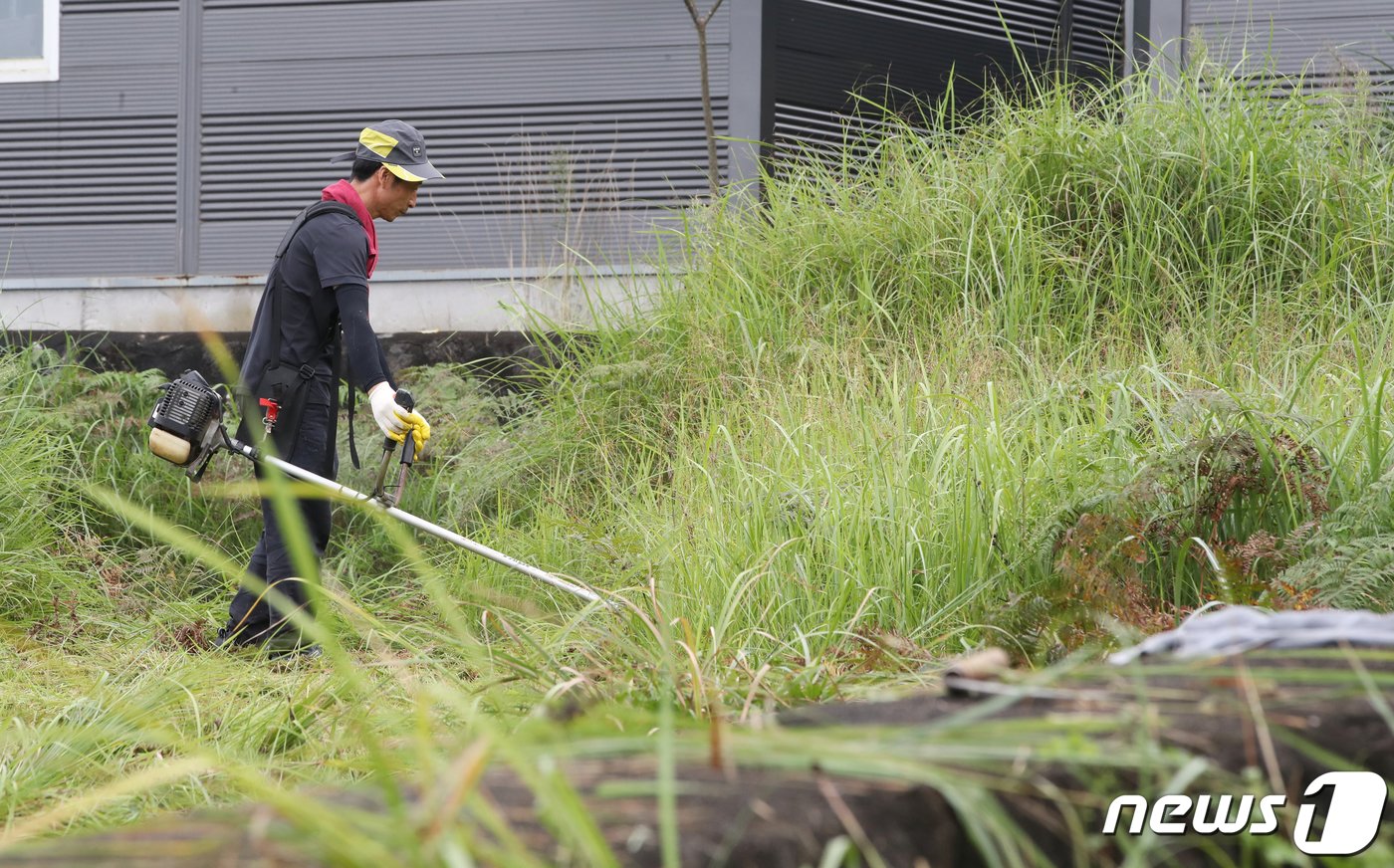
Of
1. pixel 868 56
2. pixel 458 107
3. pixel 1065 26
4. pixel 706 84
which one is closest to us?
pixel 706 84

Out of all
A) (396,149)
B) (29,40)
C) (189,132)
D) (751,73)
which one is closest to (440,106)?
(189,132)

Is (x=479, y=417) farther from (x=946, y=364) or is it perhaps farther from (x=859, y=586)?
(x=859, y=586)

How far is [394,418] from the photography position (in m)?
4.71

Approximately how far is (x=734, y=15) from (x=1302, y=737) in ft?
24.5

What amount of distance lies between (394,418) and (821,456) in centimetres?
145

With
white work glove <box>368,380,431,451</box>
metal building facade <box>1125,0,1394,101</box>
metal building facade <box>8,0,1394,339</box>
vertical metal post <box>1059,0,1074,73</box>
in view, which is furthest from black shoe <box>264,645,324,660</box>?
vertical metal post <box>1059,0,1074,73</box>

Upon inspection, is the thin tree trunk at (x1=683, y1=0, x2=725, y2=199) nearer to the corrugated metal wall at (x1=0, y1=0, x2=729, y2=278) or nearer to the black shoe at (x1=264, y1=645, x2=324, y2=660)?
the corrugated metal wall at (x1=0, y1=0, x2=729, y2=278)

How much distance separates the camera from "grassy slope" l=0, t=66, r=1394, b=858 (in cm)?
336

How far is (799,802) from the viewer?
3.96 ft

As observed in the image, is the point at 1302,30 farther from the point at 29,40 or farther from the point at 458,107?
the point at 29,40

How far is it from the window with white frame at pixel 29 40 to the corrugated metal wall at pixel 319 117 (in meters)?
0.08

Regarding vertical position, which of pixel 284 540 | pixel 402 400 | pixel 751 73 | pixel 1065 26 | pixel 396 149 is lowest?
A: pixel 284 540

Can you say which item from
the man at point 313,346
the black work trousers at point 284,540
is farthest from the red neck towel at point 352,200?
the black work trousers at point 284,540

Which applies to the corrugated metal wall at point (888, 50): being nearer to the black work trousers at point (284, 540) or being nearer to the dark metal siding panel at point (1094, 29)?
the dark metal siding panel at point (1094, 29)
